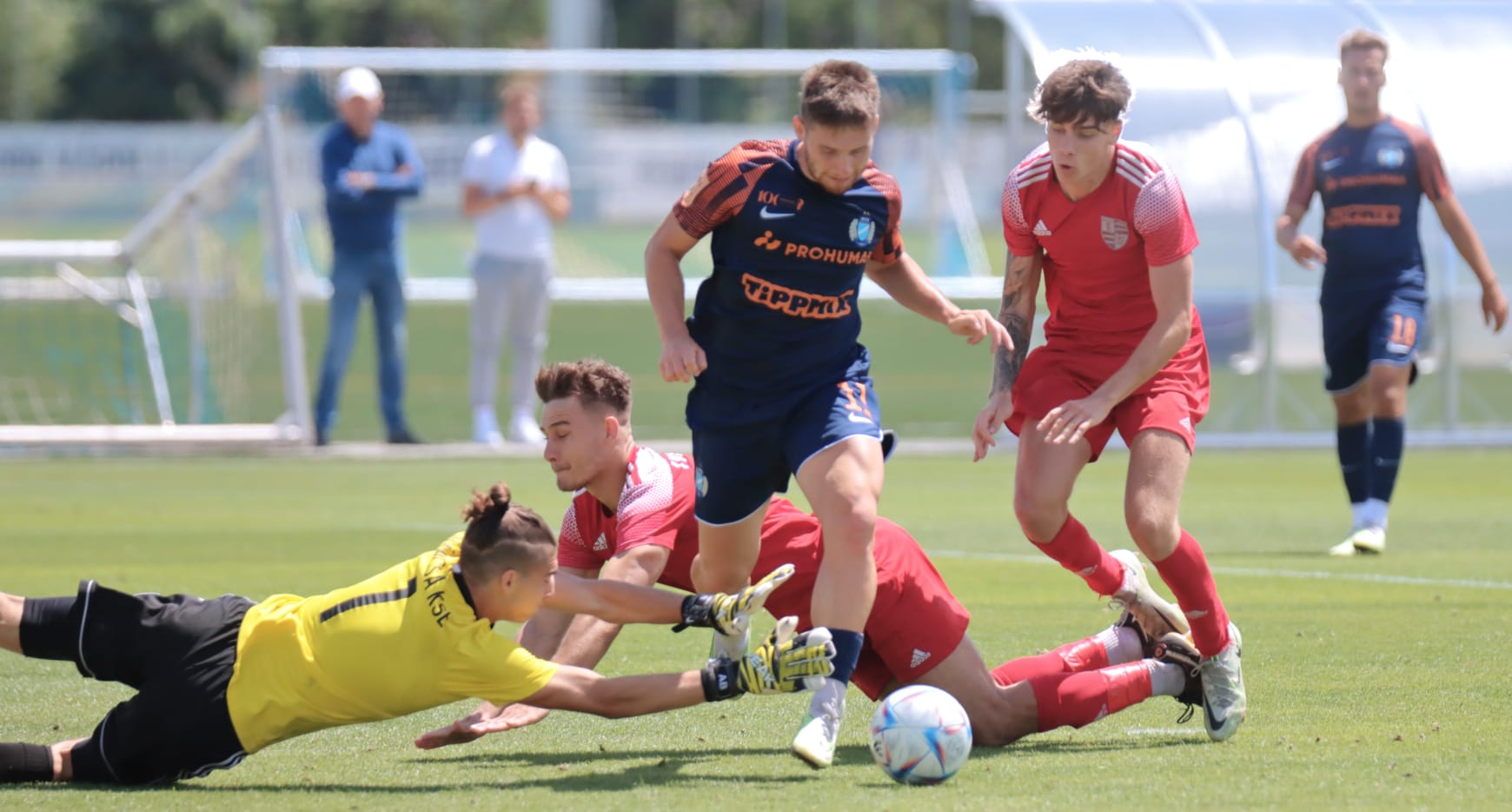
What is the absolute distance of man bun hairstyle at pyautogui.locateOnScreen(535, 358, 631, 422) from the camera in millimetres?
5348

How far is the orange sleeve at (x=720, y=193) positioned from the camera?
17.5 ft

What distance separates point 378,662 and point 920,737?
1380 millimetres

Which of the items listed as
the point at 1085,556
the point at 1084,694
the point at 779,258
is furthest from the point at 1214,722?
the point at 779,258

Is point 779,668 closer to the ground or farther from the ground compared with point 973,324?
closer to the ground

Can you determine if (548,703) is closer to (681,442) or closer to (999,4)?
(681,442)

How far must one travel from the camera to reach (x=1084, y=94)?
5.33 metres

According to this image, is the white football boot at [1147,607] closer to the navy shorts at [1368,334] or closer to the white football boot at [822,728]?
the white football boot at [822,728]

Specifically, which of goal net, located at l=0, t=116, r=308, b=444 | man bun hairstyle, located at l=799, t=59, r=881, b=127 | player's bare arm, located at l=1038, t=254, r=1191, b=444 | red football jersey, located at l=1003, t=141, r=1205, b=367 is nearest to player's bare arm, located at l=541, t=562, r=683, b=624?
player's bare arm, located at l=1038, t=254, r=1191, b=444

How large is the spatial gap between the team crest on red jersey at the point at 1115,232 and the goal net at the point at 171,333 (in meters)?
10.1

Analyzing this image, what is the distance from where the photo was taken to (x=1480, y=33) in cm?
1573

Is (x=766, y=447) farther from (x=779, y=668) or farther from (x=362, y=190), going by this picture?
(x=362, y=190)

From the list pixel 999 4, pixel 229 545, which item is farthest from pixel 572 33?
pixel 229 545

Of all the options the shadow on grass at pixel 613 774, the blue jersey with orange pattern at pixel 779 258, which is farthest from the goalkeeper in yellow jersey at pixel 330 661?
the blue jersey with orange pattern at pixel 779 258

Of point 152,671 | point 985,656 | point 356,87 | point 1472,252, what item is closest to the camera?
point 152,671
